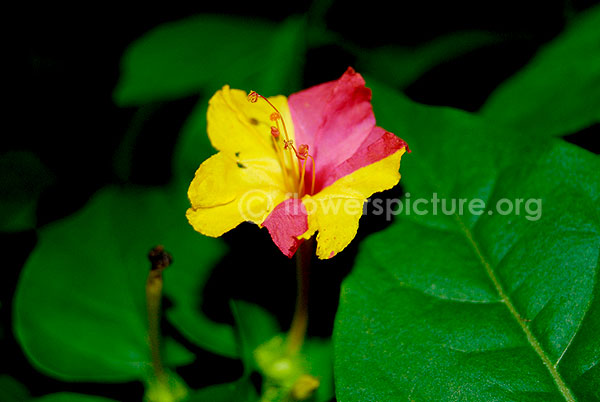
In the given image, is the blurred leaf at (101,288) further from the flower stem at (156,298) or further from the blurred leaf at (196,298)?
the flower stem at (156,298)

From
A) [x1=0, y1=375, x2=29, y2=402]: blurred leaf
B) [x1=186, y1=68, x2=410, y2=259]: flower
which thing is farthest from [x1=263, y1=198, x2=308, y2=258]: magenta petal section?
[x1=0, y1=375, x2=29, y2=402]: blurred leaf

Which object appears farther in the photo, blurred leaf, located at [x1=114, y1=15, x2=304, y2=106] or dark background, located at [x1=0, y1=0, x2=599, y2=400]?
blurred leaf, located at [x1=114, y1=15, x2=304, y2=106]

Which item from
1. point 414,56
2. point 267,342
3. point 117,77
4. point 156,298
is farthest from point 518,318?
point 117,77

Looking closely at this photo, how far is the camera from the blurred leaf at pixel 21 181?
135 cm

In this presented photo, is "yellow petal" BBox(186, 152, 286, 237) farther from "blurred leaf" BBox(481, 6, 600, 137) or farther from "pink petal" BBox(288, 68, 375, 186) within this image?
"blurred leaf" BBox(481, 6, 600, 137)

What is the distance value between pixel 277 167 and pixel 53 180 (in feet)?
2.17

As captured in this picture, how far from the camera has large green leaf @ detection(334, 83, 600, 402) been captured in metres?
0.82

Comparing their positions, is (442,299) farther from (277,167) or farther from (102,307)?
(102,307)

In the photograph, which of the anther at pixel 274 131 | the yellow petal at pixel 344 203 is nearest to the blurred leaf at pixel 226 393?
the yellow petal at pixel 344 203

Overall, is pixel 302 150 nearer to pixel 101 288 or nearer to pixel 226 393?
pixel 226 393

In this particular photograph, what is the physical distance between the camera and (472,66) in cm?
151

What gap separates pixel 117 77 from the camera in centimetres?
158

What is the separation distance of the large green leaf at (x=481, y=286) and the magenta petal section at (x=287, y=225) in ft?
0.46

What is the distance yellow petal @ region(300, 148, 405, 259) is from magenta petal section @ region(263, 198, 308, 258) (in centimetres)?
1
